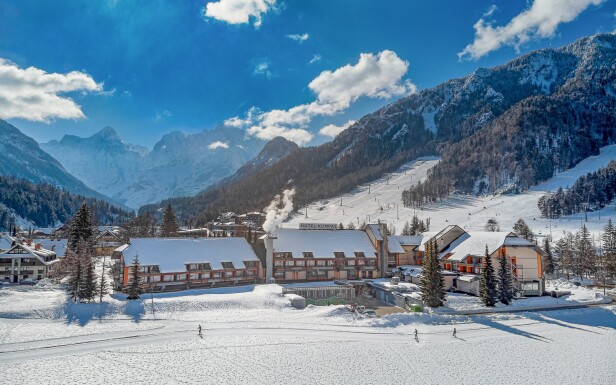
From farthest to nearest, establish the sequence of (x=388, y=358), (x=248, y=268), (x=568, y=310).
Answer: (x=248, y=268) → (x=568, y=310) → (x=388, y=358)

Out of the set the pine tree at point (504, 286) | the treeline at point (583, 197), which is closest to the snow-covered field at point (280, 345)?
the pine tree at point (504, 286)

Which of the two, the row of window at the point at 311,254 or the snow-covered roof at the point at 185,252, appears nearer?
the snow-covered roof at the point at 185,252

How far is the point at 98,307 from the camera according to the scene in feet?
150

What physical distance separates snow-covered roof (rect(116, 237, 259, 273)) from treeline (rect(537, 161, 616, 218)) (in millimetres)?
158883

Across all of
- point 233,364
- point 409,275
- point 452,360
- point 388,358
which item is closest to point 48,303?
point 233,364

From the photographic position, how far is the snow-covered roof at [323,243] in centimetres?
7231

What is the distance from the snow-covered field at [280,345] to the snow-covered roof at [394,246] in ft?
105

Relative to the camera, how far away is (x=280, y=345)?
35344 millimetres

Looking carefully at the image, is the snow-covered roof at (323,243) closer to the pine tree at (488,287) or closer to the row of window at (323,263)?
the row of window at (323,263)

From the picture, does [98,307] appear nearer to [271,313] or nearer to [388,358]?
[271,313]

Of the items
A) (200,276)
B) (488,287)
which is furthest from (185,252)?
(488,287)

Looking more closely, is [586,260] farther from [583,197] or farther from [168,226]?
[583,197]

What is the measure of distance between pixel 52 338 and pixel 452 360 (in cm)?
3699

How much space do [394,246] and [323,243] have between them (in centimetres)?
1646
